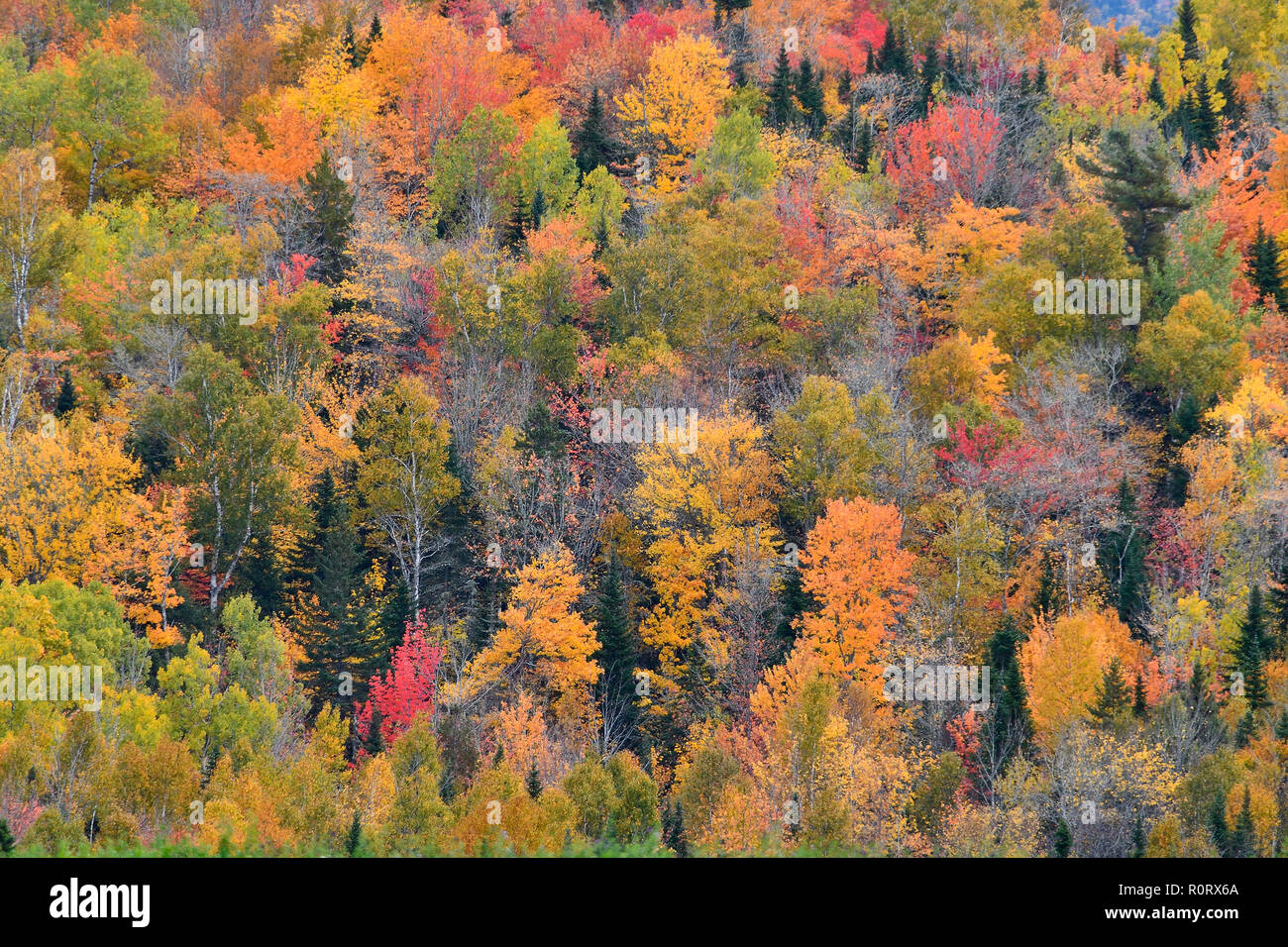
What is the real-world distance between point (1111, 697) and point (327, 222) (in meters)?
37.2

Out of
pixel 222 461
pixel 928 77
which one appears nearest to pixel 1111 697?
pixel 222 461

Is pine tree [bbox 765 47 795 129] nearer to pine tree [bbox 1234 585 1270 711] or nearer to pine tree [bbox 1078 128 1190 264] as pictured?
pine tree [bbox 1078 128 1190 264]

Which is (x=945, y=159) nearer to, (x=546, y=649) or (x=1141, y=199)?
(x=1141, y=199)

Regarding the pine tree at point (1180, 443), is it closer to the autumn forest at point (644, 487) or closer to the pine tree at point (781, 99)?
the autumn forest at point (644, 487)

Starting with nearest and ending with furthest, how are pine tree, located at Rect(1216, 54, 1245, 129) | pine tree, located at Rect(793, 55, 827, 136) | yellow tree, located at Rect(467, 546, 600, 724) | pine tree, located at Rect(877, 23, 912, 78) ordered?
yellow tree, located at Rect(467, 546, 600, 724) → pine tree, located at Rect(793, 55, 827, 136) → pine tree, located at Rect(1216, 54, 1245, 129) → pine tree, located at Rect(877, 23, 912, 78)

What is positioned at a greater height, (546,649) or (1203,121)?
(1203,121)

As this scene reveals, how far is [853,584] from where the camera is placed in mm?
52000

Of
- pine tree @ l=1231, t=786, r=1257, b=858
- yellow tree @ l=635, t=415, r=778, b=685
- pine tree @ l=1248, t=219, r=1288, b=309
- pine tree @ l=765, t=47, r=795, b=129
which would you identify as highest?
pine tree @ l=765, t=47, r=795, b=129

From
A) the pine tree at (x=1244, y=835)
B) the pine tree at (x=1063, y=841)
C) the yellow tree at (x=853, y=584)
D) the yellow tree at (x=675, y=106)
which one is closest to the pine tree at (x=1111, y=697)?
the pine tree at (x=1063, y=841)

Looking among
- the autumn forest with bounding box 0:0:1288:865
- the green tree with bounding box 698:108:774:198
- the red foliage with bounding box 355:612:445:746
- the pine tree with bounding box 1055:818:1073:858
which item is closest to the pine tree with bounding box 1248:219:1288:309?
the autumn forest with bounding box 0:0:1288:865

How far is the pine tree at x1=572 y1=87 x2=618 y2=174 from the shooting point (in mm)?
77438

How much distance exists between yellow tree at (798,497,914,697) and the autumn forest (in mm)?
179

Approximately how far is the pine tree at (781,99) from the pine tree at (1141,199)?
66.9 feet

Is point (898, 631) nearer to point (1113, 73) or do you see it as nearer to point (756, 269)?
point (756, 269)
